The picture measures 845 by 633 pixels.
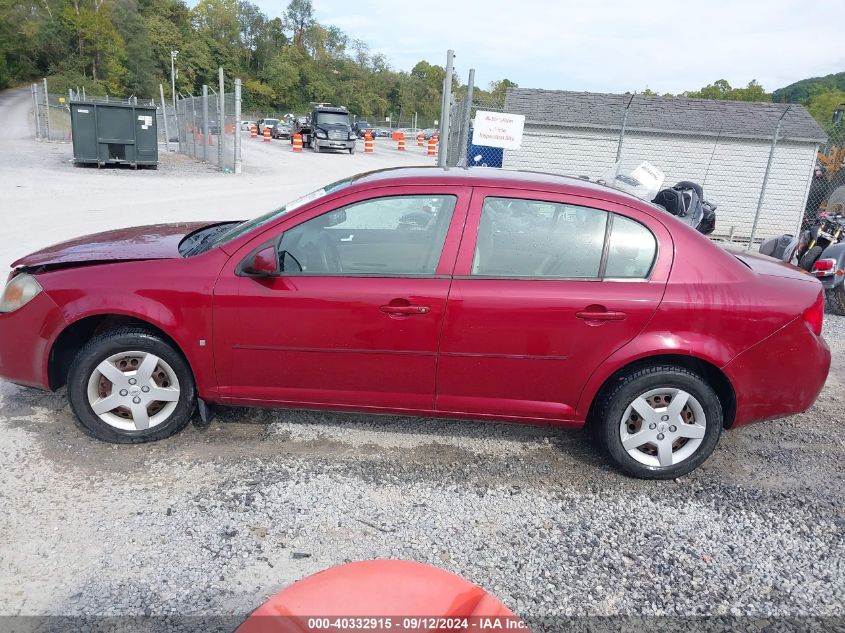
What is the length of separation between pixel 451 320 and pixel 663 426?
51.5 inches

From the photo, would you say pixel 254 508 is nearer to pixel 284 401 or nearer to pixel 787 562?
pixel 284 401

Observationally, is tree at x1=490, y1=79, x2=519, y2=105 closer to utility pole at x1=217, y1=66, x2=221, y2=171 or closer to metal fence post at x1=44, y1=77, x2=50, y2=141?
utility pole at x1=217, y1=66, x2=221, y2=171

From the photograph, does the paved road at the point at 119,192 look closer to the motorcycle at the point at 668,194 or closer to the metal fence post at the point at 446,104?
the metal fence post at the point at 446,104

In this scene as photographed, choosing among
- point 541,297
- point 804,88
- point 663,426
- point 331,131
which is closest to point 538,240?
point 541,297

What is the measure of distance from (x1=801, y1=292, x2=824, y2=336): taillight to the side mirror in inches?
111

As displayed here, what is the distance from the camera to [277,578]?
263 cm

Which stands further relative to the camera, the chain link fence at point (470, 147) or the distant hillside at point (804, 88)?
the distant hillside at point (804, 88)

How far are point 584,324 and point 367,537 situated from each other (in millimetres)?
1524

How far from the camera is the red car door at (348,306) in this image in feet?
11.0

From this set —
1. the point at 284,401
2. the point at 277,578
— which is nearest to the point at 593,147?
the point at 284,401

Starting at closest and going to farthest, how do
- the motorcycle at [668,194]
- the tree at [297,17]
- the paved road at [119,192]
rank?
the motorcycle at [668,194] < the paved road at [119,192] < the tree at [297,17]

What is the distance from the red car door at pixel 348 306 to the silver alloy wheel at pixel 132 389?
1.06ft

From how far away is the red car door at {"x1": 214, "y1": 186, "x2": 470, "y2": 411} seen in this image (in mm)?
3348

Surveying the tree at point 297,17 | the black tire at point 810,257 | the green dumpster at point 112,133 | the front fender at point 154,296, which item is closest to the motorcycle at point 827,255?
the black tire at point 810,257
